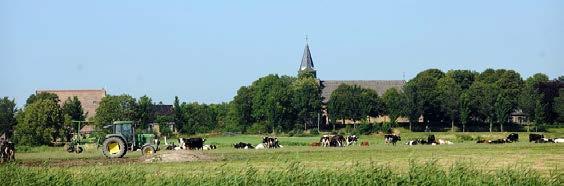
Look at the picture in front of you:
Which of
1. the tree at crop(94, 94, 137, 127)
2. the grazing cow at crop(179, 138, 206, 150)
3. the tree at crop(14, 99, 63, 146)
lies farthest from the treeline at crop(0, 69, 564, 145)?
the grazing cow at crop(179, 138, 206, 150)

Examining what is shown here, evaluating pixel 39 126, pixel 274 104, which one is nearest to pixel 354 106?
pixel 274 104

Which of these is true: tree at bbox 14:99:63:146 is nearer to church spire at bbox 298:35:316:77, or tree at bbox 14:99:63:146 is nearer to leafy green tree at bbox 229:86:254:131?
leafy green tree at bbox 229:86:254:131

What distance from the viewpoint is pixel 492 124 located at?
371ft

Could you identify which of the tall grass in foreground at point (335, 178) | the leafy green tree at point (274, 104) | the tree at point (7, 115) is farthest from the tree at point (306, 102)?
the tall grass in foreground at point (335, 178)

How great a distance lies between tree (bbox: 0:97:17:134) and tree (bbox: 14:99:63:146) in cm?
644

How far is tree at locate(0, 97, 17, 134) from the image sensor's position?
321 feet

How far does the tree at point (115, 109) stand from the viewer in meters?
102

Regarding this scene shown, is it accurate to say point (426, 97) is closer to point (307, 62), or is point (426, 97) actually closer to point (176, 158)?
point (307, 62)

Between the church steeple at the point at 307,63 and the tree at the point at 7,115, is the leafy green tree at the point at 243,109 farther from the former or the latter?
the church steeple at the point at 307,63

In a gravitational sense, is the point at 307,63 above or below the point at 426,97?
above

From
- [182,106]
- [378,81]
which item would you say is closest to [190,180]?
Result: [182,106]

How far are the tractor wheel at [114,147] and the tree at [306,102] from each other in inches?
3185

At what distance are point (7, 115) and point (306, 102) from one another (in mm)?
40919

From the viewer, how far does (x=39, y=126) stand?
85.5 m
